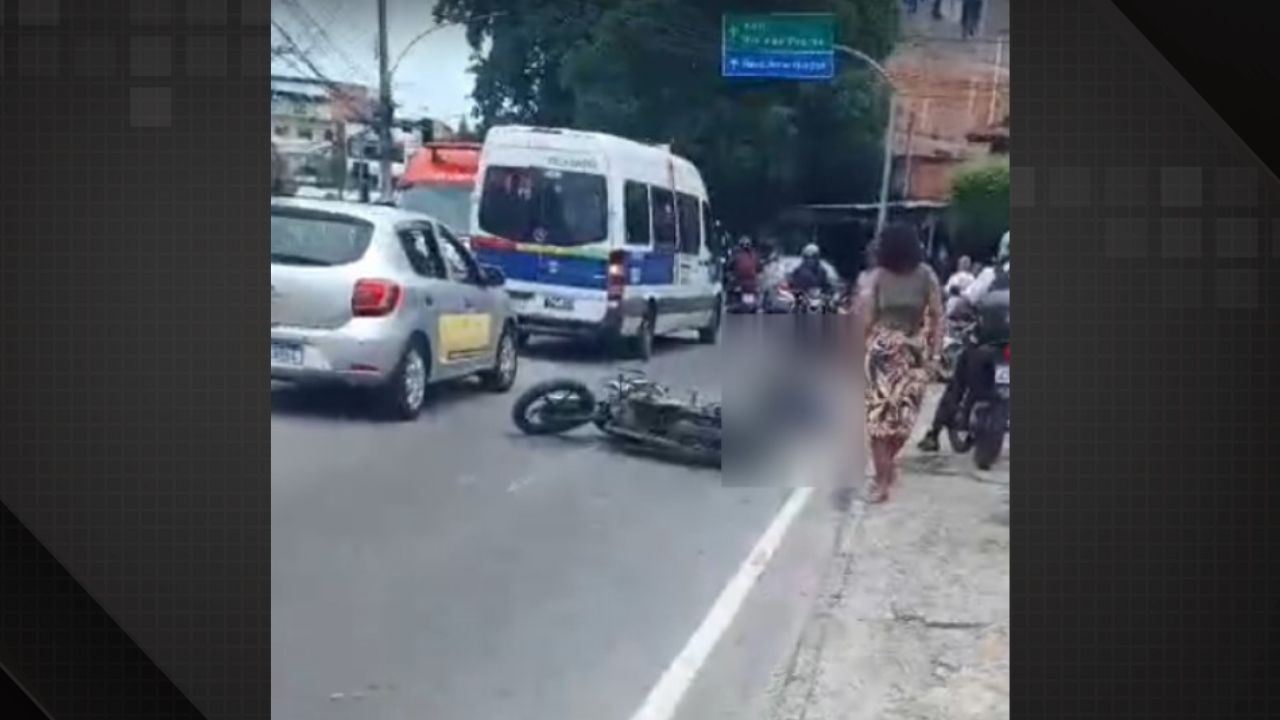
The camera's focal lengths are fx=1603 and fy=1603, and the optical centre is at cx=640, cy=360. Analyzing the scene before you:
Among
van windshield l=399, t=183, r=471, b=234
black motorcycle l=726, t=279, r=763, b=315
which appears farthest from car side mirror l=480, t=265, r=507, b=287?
black motorcycle l=726, t=279, r=763, b=315

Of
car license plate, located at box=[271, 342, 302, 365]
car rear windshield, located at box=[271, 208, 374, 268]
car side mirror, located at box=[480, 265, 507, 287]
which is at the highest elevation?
car rear windshield, located at box=[271, 208, 374, 268]

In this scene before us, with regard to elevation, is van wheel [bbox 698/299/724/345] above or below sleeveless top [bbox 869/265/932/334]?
below

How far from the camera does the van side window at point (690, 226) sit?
153 inches

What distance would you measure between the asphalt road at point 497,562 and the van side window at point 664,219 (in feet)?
0.82

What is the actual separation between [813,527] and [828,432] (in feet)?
0.77

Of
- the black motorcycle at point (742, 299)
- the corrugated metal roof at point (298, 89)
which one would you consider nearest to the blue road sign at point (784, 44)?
the black motorcycle at point (742, 299)

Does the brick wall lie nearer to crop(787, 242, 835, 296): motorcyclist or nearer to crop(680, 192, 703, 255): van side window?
crop(787, 242, 835, 296): motorcyclist

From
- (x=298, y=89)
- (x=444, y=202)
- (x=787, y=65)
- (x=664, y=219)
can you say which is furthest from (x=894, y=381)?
(x=298, y=89)

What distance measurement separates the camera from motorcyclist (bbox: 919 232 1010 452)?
3.87 meters

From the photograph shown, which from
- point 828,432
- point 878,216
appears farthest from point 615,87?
point 828,432

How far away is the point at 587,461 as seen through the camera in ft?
12.9

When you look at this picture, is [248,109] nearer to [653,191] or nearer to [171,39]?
[171,39]

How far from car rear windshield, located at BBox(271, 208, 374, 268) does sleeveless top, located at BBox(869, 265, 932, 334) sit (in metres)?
1.25

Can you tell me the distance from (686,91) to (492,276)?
25.7 inches
